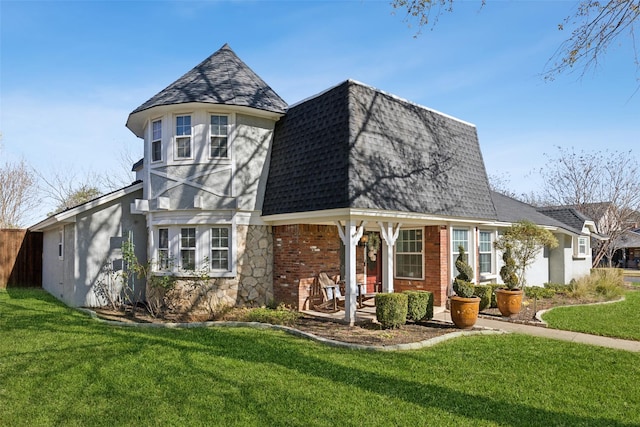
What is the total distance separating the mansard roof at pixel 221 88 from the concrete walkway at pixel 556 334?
8.25m

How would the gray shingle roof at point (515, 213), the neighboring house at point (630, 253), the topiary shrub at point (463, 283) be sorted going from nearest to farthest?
1. the topiary shrub at point (463, 283)
2. the gray shingle roof at point (515, 213)
3. the neighboring house at point (630, 253)

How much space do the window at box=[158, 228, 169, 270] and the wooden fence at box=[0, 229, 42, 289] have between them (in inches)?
425

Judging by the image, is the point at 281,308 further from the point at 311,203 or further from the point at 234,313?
the point at 311,203

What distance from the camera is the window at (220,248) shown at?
40.6ft

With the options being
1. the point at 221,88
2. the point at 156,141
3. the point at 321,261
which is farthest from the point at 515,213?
the point at 156,141

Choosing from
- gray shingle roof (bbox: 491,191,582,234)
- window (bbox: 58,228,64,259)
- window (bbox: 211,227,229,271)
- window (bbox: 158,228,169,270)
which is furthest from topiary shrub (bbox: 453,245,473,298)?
window (bbox: 58,228,64,259)

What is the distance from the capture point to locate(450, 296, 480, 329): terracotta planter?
10.2 metres

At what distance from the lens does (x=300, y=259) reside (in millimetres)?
12398

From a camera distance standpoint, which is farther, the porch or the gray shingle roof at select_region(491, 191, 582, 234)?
the gray shingle roof at select_region(491, 191, 582, 234)

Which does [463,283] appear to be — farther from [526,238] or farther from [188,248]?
[188,248]

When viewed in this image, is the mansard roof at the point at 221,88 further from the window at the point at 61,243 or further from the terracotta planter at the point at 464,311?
the terracotta planter at the point at 464,311

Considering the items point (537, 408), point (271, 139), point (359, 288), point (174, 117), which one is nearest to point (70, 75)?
point (174, 117)

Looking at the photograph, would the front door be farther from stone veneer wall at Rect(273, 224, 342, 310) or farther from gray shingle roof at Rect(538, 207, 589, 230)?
gray shingle roof at Rect(538, 207, 589, 230)

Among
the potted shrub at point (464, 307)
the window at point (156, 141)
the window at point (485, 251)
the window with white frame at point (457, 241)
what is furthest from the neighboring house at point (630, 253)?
the window at point (156, 141)
